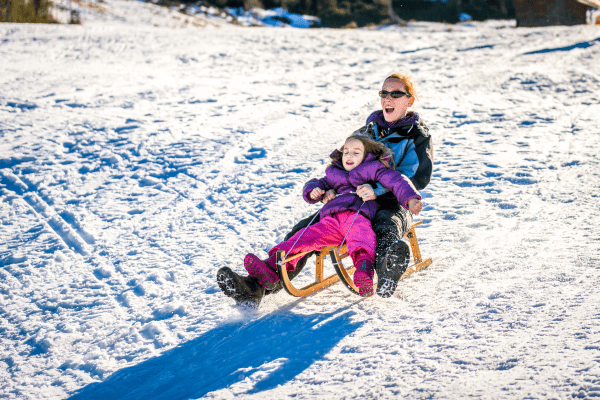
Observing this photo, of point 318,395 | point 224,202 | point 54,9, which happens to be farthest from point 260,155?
point 54,9

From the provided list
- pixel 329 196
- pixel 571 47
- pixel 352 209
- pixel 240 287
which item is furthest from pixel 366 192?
pixel 571 47

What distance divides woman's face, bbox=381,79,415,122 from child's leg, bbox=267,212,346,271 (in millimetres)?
752

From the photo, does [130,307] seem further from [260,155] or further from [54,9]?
[54,9]

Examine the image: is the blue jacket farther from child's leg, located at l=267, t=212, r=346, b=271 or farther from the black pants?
child's leg, located at l=267, t=212, r=346, b=271

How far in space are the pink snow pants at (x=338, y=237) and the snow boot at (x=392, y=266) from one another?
0.10m

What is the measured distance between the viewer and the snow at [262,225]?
7.21 ft

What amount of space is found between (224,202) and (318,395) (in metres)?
2.63

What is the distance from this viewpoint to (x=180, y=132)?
5.98m

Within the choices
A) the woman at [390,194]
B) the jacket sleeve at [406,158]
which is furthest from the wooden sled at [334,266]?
the jacket sleeve at [406,158]

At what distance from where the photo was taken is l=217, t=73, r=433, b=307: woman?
2.54 metres

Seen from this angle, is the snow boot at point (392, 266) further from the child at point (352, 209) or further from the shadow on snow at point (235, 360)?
the shadow on snow at point (235, 360)

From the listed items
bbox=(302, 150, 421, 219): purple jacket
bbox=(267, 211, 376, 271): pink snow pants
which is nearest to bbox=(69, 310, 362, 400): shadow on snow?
bbox=(267, 211, 376, 271): pink snow pants

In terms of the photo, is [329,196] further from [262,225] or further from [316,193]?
[262,225]

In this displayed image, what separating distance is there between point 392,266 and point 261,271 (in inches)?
26.6
